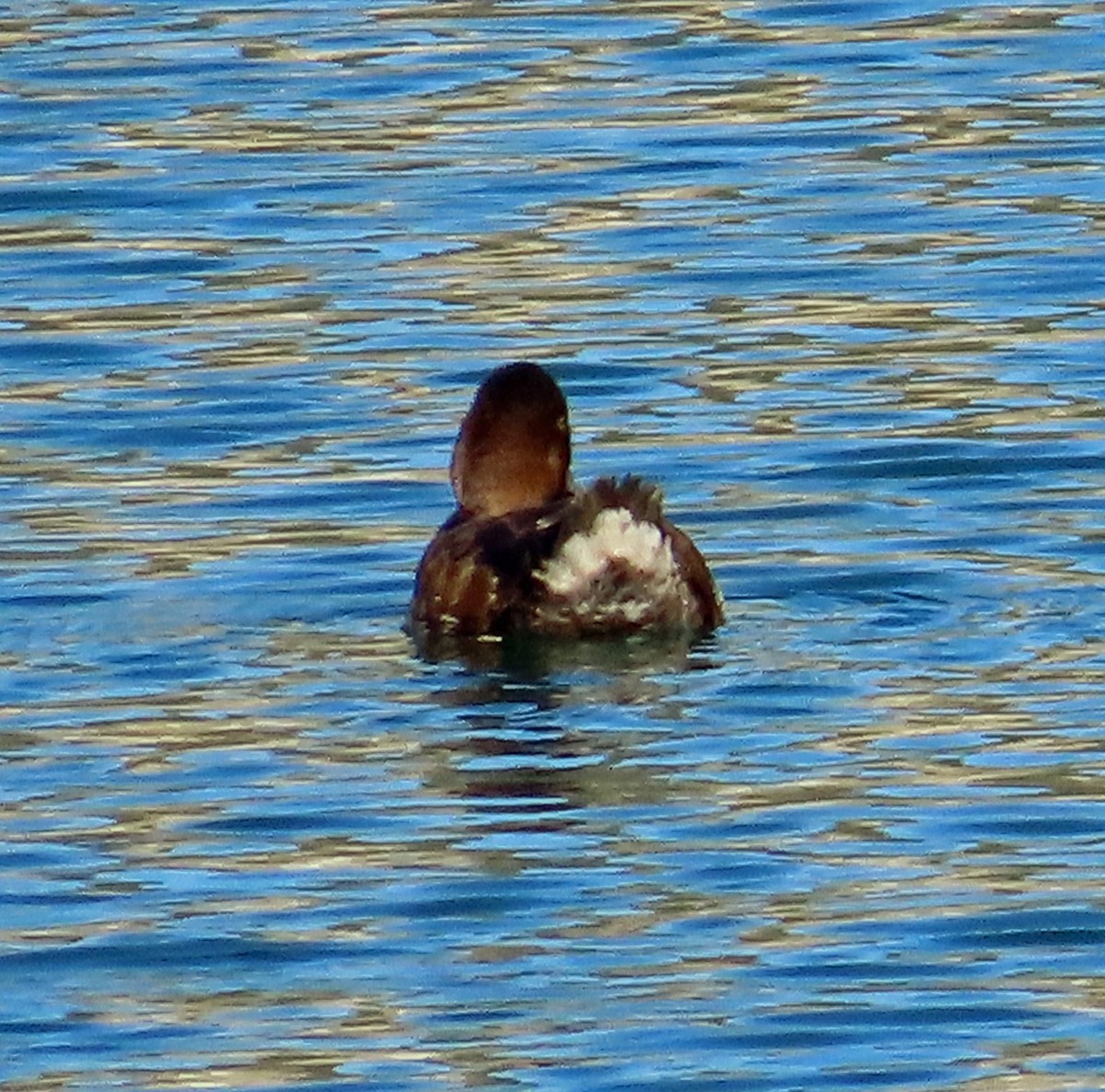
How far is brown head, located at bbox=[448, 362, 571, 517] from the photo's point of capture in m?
11.3

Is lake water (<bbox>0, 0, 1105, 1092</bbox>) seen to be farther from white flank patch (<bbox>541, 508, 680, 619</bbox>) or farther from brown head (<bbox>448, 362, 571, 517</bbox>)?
brown head (<bbox>448, 362, 571, 517</bbox>)

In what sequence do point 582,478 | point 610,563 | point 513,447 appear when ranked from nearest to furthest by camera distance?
point 610,563, point 513,447, point 582,478

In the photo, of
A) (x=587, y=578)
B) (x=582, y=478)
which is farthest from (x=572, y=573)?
(x=582, y=478)

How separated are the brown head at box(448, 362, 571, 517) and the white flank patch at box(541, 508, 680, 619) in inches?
31.0

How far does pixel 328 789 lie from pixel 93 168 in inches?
327

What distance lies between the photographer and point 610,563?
10.4 m

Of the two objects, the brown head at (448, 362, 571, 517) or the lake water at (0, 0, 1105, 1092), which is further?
the brown head at (448, 362, 571, 517)

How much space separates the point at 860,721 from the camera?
9555mm

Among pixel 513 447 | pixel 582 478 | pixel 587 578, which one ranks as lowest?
pixel 582 478

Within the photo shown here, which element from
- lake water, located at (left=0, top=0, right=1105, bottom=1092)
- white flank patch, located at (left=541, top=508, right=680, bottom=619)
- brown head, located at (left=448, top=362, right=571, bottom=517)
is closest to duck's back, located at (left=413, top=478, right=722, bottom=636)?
white flank patch, located at (left=541, top=508, right=680, bottom=619)

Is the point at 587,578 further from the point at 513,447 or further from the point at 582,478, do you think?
the point at 582,478

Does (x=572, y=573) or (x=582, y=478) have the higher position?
(x=572, y=573)

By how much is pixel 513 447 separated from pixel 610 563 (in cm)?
101

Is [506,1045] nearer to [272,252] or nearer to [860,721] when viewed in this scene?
[860,721]
